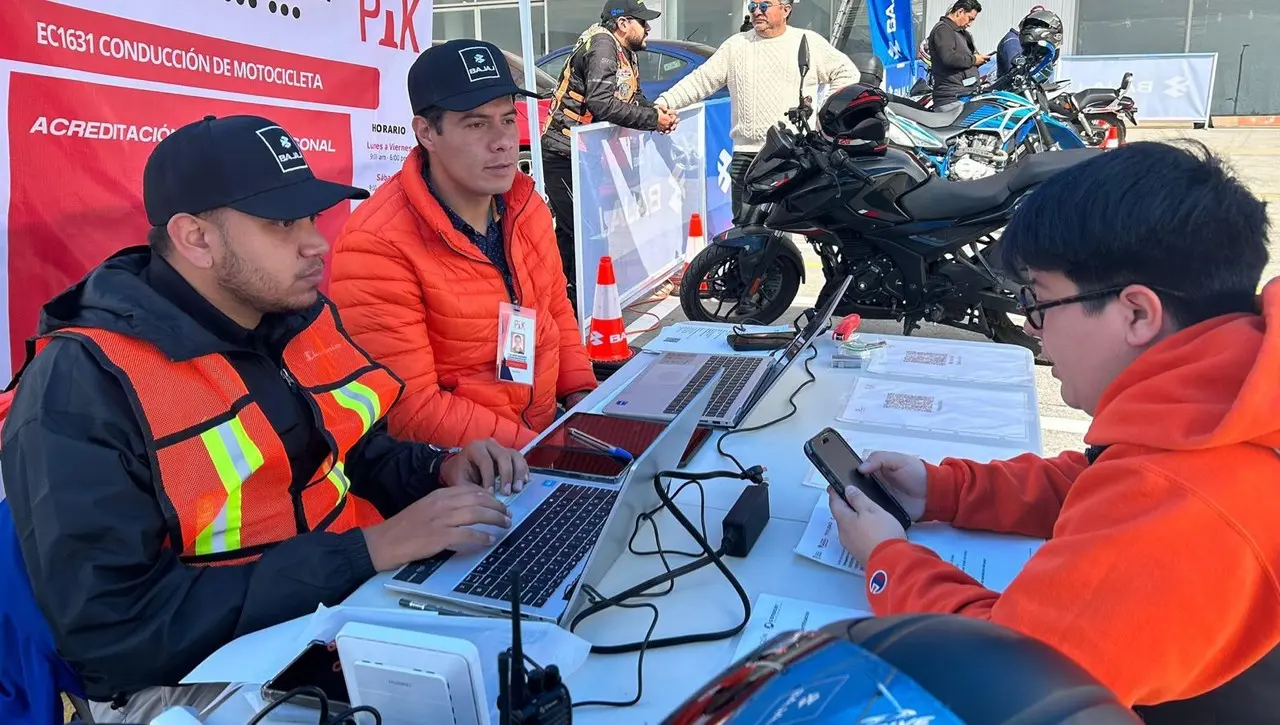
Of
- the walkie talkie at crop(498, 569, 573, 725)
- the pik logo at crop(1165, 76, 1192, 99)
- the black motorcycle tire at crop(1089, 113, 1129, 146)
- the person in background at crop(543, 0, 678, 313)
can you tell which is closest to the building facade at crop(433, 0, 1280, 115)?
the pik logo at crop(1165, 76, 1192, 99)

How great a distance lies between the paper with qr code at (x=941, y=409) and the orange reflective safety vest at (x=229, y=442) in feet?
3.44

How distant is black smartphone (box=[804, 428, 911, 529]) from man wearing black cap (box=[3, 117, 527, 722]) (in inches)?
20.9

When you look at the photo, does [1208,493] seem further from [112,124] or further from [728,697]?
[112,124]

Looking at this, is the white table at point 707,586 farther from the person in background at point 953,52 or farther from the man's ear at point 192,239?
the person in background at point 953,52

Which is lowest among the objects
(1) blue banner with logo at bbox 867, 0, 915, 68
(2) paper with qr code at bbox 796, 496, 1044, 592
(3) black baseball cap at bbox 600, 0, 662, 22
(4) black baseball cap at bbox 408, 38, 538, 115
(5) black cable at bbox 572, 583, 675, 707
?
(5) black cable at bbox 572, 583, 675, 707

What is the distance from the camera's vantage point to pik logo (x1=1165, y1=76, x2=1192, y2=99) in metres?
14.5

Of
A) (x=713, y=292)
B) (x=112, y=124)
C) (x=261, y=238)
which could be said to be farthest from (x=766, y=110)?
(x=261, y=238)

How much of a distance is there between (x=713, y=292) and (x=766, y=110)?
65.7 inches

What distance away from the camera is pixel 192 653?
1.30m

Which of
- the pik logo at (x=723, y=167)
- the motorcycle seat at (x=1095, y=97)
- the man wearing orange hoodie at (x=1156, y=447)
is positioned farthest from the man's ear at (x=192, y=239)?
the motorcycle seat at (x=1095, y=97)

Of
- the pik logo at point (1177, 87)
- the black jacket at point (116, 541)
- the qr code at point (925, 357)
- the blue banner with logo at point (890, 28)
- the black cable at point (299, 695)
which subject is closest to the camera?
the black cable at point (299, 695)

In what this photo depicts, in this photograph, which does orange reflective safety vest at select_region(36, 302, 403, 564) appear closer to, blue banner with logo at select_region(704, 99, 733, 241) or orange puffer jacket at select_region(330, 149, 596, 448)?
orange puffer jacket at select_region(330, 149, 596, 448)

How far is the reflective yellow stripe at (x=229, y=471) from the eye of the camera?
55.4 inches

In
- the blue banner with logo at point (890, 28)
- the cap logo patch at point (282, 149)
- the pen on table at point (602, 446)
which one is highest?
the blue banner with logo at point (890, 28)
